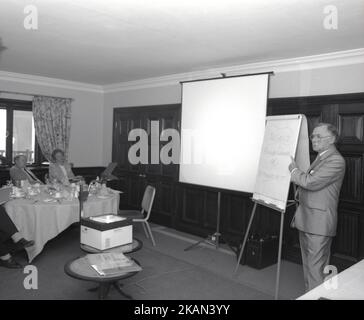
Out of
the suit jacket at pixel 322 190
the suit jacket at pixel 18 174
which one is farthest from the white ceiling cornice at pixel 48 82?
the suit jacket at pixel 322 190

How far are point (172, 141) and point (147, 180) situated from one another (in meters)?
0.98

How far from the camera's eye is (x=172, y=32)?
353 centimetres

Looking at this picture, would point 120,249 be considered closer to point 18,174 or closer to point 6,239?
point 6,239

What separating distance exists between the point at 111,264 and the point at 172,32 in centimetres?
228

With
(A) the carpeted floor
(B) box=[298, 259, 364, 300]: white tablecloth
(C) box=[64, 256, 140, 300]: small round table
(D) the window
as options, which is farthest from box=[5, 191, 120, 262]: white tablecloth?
(B) box=[298, 259, 364, 300]: white tablecloth

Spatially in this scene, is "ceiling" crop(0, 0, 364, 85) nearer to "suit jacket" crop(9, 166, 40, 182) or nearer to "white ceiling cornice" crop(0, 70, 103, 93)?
"white ceiling cornice" crop(0, 70, 103, 93)

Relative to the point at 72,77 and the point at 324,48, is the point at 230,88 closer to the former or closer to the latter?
the point at 324,48

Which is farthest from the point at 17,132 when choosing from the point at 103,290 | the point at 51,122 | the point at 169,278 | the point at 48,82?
the point at 103,290

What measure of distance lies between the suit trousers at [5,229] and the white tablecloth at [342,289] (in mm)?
3404

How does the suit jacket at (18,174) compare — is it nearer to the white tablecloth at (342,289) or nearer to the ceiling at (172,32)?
the ceiling at (172,32)

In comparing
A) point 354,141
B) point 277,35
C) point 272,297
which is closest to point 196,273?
point 272,297

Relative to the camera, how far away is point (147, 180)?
650 centimetres

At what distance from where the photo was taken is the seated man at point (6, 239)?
3965 millimetres

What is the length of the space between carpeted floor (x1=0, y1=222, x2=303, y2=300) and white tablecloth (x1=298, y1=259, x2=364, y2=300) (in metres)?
1.54
